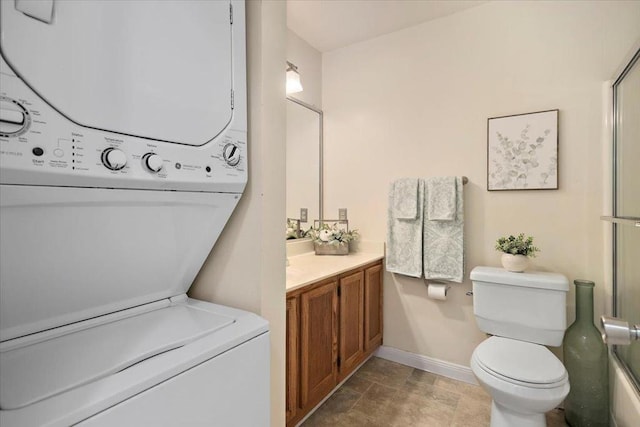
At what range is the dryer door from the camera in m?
0.56

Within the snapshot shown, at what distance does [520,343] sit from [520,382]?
40 centimetres

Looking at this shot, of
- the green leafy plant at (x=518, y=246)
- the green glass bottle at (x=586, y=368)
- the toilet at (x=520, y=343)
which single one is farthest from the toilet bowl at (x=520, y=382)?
the green leafy plant at (x=518, y=246)

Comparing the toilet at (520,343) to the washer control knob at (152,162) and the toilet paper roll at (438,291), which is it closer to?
the toilet paper roll at (438,291)

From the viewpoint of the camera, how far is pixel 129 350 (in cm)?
69

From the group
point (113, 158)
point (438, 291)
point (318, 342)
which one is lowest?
point (318, 342)

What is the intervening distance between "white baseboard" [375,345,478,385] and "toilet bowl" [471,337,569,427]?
1.98 feet

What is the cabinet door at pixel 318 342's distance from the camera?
65.8 inches

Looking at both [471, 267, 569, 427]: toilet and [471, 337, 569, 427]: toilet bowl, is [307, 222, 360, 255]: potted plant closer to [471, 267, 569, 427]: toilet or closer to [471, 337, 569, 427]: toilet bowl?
[471, 267, 569, 427]: toilet

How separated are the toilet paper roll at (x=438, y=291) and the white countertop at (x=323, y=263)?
44cm

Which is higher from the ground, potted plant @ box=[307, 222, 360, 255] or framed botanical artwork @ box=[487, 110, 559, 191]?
framed botanical artwork @ box=[487, 110, 559, 191]

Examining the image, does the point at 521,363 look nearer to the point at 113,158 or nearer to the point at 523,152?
the point at 523,152

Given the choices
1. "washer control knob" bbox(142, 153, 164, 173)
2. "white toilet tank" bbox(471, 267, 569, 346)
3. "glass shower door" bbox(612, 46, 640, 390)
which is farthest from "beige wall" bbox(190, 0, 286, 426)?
"glass shower door" bbox(612, 46, 640, 390)

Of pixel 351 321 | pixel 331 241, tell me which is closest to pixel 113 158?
pixel 351 321

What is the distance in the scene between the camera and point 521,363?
1.53m
